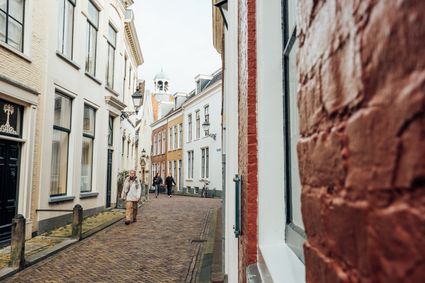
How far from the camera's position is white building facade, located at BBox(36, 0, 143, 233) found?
8867 mm

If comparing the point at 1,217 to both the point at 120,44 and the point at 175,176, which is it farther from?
the point at 175,176

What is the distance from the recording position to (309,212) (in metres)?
0.65

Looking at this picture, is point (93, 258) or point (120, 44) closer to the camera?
point (93, 258)

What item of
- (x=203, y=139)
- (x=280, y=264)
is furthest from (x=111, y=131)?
(x=280, y=264)

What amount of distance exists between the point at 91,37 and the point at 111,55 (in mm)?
2282

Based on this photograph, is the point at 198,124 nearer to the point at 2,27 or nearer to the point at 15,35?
the point at 15,35

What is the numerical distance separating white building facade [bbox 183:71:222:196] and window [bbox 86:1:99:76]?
10937 mm

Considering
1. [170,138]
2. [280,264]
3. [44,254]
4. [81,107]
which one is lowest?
[44,254]

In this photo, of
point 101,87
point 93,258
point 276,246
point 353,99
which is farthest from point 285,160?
point 101,87

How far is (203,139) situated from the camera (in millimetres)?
25625

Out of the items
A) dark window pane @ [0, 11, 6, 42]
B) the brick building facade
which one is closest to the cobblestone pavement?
dark window pane @ [0, 11, 6, 42]

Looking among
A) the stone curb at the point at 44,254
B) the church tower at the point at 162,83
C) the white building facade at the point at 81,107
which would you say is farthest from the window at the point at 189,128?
the stone curb at the point at 44,254

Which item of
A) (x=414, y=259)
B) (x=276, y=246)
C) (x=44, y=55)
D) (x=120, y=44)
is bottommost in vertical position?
(x=276, y=246)

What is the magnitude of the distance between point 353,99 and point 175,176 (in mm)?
31625
